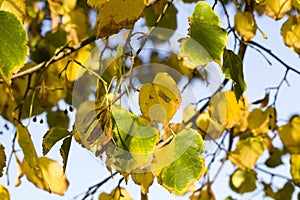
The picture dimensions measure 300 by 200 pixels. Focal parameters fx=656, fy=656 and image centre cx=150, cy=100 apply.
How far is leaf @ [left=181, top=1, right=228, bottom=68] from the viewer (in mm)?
744

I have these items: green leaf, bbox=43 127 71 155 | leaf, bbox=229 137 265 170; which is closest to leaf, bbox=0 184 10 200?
green leaf, bbox=43 127 71 155

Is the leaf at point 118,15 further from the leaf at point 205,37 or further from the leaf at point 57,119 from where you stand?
the leaf at point 57,119

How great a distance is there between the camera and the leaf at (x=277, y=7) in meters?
1.01

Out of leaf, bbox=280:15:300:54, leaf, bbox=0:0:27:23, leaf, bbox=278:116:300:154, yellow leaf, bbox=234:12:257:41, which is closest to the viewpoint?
leaf, bbox=0:0:27:23

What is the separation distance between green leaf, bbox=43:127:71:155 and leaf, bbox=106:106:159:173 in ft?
0.32

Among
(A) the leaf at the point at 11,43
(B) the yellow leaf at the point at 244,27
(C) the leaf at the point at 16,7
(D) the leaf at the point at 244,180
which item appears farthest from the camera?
(D) the leaf at the point at 244,180

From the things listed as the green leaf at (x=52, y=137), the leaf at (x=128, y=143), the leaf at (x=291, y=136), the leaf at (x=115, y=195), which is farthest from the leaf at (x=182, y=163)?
the leaf at (x=291, y=136)

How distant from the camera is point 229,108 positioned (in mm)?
1153

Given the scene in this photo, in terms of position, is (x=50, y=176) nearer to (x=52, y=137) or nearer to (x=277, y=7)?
(x=52, y=137)

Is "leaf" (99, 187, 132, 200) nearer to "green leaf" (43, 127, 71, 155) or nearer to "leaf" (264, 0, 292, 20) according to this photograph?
"green leaf" (43, 127, 71, 155)

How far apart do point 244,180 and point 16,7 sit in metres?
1.02

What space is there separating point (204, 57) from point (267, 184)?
103 cm

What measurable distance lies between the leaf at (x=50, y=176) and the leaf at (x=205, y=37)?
0.41 m

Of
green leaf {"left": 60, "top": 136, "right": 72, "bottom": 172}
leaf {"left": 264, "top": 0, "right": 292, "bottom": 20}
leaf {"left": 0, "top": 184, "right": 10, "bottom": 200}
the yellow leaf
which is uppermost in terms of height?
the yellow leaf
